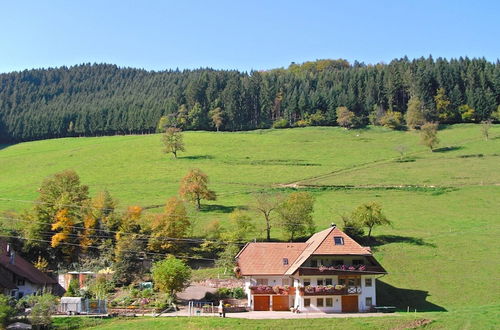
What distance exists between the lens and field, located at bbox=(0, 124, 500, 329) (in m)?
60.5

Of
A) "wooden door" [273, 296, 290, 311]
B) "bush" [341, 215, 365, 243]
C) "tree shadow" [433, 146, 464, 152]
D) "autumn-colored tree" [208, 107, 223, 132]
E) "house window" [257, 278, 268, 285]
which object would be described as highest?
"autumn-colored tree" [208, 107, 223, 132]

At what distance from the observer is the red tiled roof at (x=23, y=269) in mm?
63744

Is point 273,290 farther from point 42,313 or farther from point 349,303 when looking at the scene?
point 42,313

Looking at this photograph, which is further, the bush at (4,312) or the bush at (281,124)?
the bush at (281,124)

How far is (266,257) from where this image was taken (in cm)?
6425

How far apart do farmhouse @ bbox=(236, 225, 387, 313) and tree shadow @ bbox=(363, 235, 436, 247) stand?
14157mm

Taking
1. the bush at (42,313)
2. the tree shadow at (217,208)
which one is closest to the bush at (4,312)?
the bush at (42,313)

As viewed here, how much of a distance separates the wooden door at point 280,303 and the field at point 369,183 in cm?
1021

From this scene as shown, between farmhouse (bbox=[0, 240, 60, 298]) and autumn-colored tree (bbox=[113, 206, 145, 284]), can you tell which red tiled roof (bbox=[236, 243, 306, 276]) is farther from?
farmhouse (bbox=[0, 240, 60, 298])

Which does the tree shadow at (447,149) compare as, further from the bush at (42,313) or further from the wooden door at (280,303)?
the bush at (42,313)

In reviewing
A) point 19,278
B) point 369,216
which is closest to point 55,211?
point 19,278

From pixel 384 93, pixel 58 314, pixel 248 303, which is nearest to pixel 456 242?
pixel 248 303

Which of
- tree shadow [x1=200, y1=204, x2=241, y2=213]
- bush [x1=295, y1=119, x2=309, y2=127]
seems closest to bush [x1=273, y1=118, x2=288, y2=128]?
bush [x1=295, y1=119, x2=309, y2=127]

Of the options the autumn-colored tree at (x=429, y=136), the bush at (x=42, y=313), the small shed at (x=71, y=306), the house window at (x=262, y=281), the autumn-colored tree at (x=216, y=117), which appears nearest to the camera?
the bush at (x=42, y=313)
